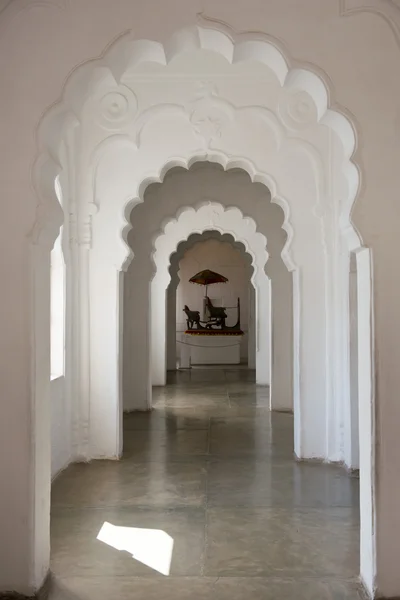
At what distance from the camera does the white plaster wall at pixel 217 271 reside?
72.0 feet

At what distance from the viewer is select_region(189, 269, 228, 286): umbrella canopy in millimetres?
20594

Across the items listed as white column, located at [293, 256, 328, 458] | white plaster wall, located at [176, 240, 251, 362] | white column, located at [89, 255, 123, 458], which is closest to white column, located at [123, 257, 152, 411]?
white column, located at [89, 255, 123, 458]

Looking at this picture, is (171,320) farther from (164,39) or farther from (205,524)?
(164,39)

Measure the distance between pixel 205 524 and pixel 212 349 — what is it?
13.5 meters

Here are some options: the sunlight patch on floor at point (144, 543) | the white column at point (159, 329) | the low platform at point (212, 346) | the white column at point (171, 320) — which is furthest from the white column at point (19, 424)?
the low platform at point (212, 346)

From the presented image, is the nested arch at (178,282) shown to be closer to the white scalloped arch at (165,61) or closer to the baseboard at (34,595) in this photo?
the white scalloped arch at (165,61)

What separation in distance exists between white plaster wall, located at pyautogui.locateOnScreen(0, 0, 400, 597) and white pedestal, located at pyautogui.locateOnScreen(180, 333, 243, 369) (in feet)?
47.7

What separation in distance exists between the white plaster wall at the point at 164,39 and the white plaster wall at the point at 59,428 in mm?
2501

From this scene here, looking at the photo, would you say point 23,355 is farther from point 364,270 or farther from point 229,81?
point 229,81

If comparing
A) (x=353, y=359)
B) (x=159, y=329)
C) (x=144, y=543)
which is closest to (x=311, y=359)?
(x=353, y=359)

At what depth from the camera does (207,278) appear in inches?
813

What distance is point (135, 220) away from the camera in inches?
363

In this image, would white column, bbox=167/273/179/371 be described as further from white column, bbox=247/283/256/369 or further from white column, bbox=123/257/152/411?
white column, bbox=123/257/152/411

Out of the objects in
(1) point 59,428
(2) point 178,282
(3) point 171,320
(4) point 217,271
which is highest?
(4) point 217,271
